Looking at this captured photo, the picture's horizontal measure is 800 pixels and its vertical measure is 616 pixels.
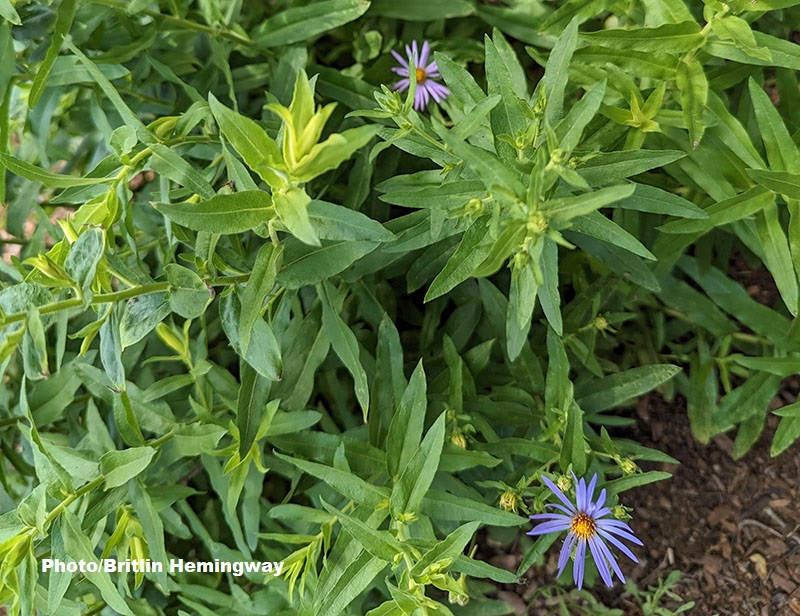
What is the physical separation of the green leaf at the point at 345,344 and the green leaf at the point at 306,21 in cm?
62

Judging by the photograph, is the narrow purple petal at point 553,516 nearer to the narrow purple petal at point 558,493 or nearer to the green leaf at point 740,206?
the narrow purple petal at point 558,493

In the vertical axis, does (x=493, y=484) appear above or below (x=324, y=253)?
below

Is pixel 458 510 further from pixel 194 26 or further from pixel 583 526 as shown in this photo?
pixel 194 26

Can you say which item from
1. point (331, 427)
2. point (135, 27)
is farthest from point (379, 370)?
point (135, 27)

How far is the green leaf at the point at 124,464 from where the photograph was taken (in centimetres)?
120

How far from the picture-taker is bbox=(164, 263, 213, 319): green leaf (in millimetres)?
1073

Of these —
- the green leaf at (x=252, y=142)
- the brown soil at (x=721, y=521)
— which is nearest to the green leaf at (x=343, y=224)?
the green leaf at (x=252, y=142)

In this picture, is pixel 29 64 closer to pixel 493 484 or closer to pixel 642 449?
pixel 493 484

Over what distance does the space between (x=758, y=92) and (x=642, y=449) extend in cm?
71

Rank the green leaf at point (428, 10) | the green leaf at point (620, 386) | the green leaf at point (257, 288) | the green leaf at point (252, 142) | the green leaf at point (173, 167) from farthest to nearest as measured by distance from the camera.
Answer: the green leaf at point (428, 10) → the green leaf at point (620, 386) → the green leaf at point (173, 167) → the green leaf at point (257, 288) → the green leaf at point (252, 142)

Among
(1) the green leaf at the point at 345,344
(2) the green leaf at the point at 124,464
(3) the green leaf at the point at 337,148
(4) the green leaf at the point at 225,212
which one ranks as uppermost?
(3) the green leaf at the point at 337,148

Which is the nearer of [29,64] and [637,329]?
[29,64]

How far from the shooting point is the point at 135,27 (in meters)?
A: 1.51

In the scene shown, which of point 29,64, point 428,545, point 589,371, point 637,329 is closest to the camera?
point 428,545
